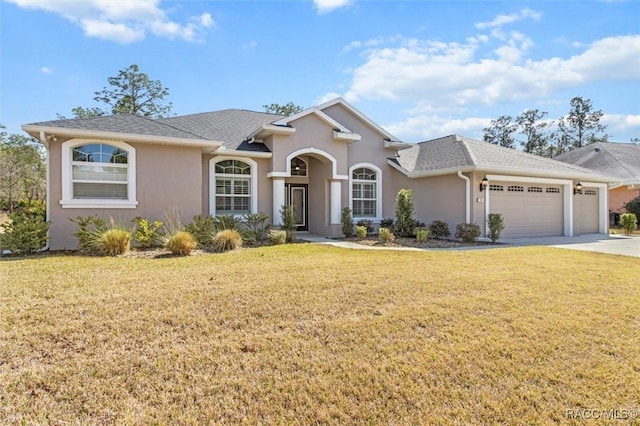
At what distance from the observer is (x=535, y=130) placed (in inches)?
1805

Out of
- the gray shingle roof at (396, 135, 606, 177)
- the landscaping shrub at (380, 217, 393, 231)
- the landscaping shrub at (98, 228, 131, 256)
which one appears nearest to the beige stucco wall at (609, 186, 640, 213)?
the gray shingle roof at (396, 135, 606, 177)

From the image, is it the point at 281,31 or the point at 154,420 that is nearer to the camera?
the point at 154,420

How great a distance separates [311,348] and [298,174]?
14.3 meters

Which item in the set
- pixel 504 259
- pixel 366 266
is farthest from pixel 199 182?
pixel 504 259

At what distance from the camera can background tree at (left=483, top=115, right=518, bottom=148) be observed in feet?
153

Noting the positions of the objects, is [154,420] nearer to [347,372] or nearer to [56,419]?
[56,419]

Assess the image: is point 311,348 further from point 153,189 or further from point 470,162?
point 470,162

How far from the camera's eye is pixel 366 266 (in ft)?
28.1

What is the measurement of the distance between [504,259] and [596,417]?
748 centimetres

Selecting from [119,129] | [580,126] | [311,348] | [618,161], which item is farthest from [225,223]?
[580,126]

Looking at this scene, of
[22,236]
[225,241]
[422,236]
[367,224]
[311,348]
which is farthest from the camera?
[367,224]

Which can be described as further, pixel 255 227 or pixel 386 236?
pixel 255 227

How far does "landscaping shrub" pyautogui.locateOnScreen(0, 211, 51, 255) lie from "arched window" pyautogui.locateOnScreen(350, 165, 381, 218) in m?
12.0

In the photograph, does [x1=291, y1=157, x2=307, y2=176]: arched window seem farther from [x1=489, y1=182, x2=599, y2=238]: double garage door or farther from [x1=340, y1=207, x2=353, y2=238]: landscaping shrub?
[x1=489, y1=182, x2=599, y2=238]: double garage door
